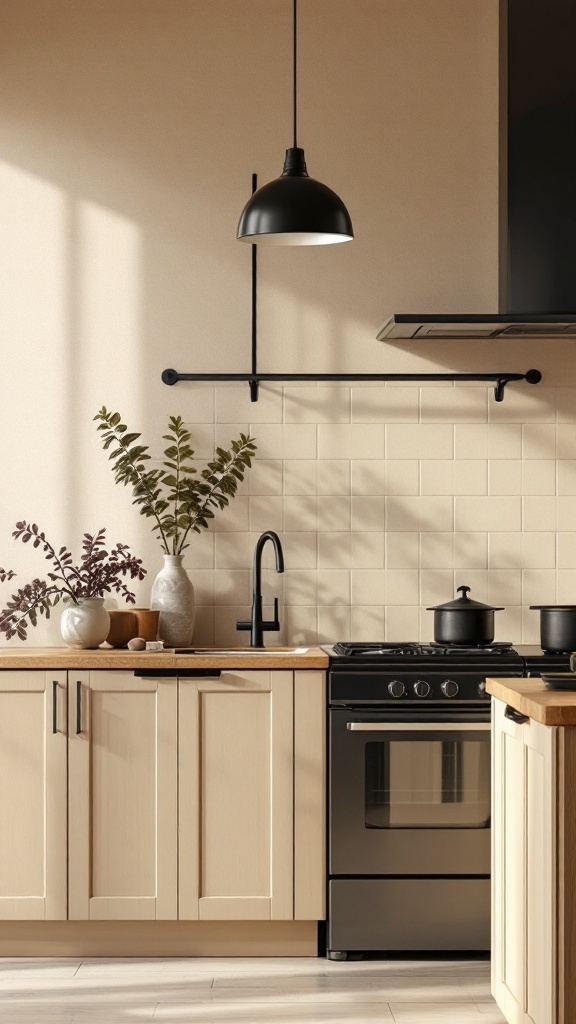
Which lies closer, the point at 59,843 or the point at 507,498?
the point at 59,843

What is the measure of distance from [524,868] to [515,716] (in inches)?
13.0

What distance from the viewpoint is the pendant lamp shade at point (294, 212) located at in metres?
3.01

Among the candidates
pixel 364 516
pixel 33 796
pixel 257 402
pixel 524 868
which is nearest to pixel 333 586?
pixel 364 516

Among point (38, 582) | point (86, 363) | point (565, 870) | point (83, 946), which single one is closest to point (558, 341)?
point (86, 363)

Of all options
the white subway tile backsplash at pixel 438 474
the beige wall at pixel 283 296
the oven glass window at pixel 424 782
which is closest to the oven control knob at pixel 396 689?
the oven glass window at pixel 424 782

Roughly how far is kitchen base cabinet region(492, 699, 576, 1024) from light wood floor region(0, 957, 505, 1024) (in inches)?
14.2

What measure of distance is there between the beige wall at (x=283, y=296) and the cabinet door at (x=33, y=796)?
692 millimetres

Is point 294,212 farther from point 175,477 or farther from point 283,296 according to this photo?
point 175,477

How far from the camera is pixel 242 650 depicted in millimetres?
3822

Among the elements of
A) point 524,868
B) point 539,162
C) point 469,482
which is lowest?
point 524,868

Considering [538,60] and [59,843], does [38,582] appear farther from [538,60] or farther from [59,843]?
[538,60]

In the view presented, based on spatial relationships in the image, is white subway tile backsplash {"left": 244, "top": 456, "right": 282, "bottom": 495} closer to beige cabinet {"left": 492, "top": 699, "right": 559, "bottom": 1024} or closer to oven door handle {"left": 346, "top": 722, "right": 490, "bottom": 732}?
oven door handle {"left": 346, "top": 722, "right": 490, "bottom": 732}

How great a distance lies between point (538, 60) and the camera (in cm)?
385

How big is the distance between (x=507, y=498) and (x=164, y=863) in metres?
1.77
